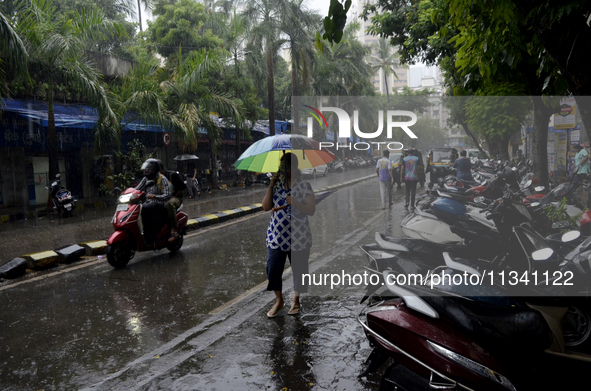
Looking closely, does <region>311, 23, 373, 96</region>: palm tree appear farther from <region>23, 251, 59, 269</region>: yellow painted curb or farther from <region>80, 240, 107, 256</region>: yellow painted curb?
Result: <region>23, 251, 59, 269</region>: yellow painted curb

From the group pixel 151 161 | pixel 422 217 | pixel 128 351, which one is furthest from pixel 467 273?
pixel 151 161

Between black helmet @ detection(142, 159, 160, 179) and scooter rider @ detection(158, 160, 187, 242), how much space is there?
19cm

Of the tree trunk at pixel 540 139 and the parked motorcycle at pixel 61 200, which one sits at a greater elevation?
the tree trunk at pixel 540 139

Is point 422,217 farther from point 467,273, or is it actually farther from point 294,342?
point 294,342

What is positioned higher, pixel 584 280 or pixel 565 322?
pixel 584 280

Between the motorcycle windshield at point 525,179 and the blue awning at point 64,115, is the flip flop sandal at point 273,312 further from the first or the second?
the blue awning at point 64,115

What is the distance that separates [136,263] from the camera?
313 inches

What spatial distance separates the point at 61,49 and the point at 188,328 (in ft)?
37.9

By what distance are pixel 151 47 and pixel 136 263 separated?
22177mm

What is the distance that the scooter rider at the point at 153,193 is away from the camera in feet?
25.7

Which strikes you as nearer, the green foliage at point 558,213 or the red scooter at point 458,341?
the red scooter at point 458,341

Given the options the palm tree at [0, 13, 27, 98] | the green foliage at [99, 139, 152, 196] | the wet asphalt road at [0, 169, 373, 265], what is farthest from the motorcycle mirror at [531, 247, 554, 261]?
the green foliage at [99, 139, 152, 196]

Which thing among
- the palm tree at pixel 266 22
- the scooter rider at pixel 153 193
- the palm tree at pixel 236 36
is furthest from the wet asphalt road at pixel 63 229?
the palm tree at pixel 266 22

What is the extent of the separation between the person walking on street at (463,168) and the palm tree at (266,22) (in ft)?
68.7
